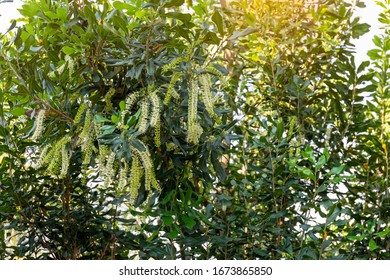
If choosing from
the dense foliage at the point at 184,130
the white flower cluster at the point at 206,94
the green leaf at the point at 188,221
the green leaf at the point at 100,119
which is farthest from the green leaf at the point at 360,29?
the green leaf at the point at 100,119

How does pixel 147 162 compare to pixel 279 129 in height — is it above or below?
below

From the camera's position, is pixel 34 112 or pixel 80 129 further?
pixel 80 129

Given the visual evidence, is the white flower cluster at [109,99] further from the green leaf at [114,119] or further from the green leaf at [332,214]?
the green leaf at [332,214]

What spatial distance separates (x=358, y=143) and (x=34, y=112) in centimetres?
187

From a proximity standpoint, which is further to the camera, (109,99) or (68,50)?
(109,99)

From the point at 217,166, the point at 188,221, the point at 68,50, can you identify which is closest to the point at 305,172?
the point at 217,166

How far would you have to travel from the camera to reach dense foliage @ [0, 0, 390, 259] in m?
2.20

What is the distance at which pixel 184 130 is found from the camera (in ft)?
8.02

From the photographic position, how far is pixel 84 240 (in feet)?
9.87

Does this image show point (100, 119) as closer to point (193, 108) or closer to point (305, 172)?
Answer: point (193, 108)

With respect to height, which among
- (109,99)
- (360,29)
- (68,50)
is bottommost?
(109,99)

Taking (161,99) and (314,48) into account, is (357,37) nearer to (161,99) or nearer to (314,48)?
(314,48)

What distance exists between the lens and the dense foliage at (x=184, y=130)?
2.20 meters
